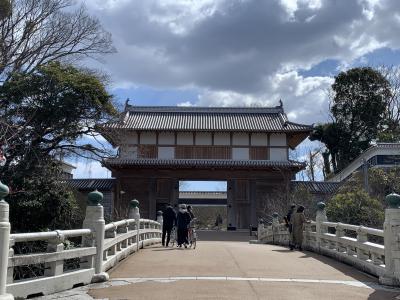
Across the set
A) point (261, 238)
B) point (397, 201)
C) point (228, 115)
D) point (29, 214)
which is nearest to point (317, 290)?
point (397, 201)

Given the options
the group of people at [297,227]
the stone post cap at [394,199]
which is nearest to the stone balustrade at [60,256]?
the stone post cap at [394,199]

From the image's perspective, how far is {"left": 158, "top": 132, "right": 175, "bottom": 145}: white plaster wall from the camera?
3734cm

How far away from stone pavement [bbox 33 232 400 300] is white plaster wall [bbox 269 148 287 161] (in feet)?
78.5

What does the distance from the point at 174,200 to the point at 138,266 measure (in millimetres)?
25505

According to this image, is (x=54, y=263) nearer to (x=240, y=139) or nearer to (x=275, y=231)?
(x=275, y=231)

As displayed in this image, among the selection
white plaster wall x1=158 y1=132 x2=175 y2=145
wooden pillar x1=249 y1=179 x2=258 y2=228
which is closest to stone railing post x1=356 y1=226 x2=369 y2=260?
wooden pillar x1=249 y1=179 x2=258 y2=228

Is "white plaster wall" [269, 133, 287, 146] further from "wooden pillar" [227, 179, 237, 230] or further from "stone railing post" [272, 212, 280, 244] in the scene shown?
"stone railing post" [272, 212, 280, 244]

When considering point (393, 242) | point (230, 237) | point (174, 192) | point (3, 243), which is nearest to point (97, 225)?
point (3, 243)

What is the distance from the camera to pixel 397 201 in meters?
9.12

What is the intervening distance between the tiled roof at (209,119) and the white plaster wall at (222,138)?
577 millimetres

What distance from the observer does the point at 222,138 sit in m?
37.4

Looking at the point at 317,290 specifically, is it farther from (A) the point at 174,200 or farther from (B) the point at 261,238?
(A) the point at 174,200

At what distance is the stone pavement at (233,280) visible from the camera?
25.8ft

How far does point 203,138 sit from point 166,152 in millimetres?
3003
